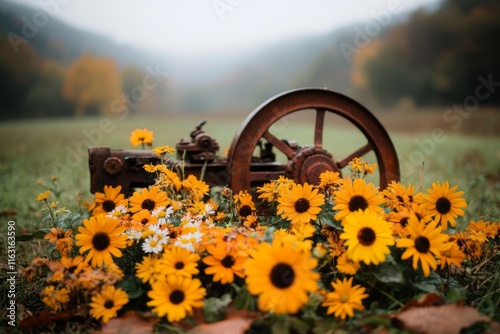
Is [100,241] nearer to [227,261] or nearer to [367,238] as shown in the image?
[227,261]

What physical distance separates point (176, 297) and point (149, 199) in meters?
0.78

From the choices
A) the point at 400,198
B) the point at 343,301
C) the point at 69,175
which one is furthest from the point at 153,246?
the point at 69,175

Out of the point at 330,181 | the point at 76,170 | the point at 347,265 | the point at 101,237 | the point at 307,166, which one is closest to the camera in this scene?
the point at 347,265

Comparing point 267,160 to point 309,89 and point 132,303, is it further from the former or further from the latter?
point 132,303

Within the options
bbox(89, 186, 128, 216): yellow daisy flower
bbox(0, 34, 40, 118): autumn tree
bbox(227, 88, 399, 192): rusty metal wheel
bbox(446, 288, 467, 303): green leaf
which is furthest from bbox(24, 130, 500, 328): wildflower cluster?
bbox(0, 34, 40, 118): autumn tree

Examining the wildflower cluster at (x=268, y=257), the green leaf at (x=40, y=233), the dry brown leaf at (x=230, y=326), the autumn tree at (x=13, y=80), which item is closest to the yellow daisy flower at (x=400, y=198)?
the wildflower cluster at (x=268, y=257)

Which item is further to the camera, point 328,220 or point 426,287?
point 328,220

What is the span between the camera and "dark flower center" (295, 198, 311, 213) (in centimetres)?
215

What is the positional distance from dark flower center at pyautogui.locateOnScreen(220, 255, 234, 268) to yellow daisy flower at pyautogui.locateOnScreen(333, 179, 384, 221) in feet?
1.93

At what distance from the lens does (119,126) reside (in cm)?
1716

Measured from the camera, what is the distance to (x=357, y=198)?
206 cm

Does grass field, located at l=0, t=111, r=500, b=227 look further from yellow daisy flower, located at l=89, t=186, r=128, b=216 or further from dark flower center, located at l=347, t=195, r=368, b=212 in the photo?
dark flower center, located at l=347, t=195, r=368, b=212

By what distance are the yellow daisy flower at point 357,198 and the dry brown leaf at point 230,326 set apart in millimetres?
692

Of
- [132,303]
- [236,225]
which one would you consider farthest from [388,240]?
[132,303]
